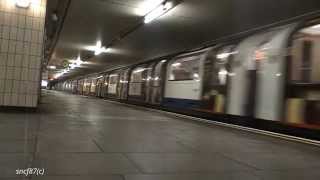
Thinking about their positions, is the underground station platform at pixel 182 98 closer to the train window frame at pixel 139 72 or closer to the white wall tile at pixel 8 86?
the white wall tile at pixel 8 86

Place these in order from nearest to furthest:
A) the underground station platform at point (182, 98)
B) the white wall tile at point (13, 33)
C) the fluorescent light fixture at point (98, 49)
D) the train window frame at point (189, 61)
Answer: the underground station platform at point (182, 98) < the white wall tile at point (13, 33) < the train window frame at point (189, 61) < the fluorescent light fixture at point (98, 49)

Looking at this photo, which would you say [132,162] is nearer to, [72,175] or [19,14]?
[72,175]

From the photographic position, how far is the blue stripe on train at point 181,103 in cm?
1501

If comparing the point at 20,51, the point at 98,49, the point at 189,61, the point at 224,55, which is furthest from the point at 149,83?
the point at 20,51

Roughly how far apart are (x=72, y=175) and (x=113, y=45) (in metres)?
23.0

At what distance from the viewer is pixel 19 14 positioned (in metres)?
11.1

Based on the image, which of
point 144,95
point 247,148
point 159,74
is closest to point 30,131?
point 247,148

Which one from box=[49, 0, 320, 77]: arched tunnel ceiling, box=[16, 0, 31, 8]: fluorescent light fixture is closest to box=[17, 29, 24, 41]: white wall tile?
box=[16, 0, 31, 8]: fluorescent light fixture

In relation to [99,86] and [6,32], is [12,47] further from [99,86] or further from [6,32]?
[99,86]

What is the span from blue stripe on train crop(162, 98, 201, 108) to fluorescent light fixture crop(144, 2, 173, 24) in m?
3.70

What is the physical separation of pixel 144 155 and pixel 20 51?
708cm

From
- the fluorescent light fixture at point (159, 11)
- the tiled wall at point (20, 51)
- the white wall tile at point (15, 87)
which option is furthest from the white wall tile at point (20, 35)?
the fluorescent light fixture at point (159, 11)

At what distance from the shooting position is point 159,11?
15102 millimetres

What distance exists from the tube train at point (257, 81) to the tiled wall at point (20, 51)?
20.0ft
